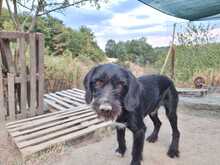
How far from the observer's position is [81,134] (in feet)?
11.0

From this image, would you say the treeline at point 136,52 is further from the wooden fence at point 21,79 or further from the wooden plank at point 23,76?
the wooden plank at point 23,76

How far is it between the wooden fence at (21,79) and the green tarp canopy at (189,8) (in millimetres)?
2116

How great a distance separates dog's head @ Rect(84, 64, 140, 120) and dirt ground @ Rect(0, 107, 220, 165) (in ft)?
2.96

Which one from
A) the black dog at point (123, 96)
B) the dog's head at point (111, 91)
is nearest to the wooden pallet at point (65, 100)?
the black dog at point (123, 96)

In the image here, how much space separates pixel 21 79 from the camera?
400cm

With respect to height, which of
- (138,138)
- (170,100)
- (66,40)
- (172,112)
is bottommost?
(138,138)

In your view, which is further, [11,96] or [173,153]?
[11,96]

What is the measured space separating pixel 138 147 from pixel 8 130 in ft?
6.06

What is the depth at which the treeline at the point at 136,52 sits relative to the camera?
30.9 feet

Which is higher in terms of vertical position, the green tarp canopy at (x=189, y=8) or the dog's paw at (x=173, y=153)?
the green tarp canopy at (x=189, y=8)

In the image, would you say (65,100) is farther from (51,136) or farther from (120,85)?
(120,85)

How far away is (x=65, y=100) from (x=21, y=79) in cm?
120

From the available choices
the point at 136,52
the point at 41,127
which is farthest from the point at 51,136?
the point at 136,52

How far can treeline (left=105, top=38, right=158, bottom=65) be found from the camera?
9.42 m
